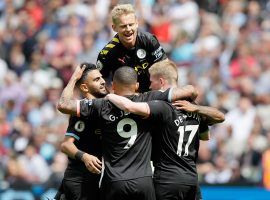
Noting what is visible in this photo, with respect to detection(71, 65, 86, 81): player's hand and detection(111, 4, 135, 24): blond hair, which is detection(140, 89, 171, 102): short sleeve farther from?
detection(111, 4, 135, 24): blond hair

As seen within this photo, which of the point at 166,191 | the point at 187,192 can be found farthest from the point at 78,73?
the point at 187,192

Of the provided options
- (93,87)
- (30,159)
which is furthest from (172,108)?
(30,159)

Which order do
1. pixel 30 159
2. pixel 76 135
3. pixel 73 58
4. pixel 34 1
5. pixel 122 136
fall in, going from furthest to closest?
pixel 34 1
pixel 73 58
pixel 30 159
pixel 76 135
pixel 122 136

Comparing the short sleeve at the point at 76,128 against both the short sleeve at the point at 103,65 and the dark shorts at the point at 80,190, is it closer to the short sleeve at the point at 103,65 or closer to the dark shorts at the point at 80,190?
the dark shorts at the point at 80,190

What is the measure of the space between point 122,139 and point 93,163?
432 millimetres

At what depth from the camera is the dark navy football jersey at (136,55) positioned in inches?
375

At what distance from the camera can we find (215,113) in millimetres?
8992

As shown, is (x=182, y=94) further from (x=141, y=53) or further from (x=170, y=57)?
(x=170, y=57)

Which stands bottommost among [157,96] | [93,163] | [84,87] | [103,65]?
[93,163]

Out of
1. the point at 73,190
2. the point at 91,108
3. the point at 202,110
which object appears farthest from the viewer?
the point at 73,190

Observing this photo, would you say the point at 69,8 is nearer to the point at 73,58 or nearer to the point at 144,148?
the point at 73,58

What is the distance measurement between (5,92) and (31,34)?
159 centimetres

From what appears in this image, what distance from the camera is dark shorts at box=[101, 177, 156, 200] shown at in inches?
336

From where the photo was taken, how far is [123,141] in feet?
28.1
